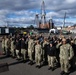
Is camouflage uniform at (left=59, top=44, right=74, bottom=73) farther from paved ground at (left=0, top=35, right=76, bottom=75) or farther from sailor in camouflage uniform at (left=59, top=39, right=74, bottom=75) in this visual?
paved ground at (left=0, top=35, right=76, bottom=75)

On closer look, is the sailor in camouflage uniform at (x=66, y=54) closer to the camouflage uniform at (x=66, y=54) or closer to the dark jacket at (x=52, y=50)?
the camouflage uniform at (x=66, y=54)

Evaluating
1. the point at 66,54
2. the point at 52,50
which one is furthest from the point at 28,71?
the point at 66,54

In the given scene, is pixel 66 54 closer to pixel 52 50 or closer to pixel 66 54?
pixel 66 54

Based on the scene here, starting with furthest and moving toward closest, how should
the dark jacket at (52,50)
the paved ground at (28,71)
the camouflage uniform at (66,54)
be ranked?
the dark jacket at (52,50) → the paved ground at (28,71) → the camouflage uniform at (66,54)

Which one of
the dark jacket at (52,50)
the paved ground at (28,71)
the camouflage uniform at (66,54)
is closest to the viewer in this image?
the camouflage uniform at (66,54)

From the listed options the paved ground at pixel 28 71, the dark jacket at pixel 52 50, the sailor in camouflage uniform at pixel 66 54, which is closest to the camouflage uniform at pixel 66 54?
the sailor in camouflage uniform at pixel 66 54

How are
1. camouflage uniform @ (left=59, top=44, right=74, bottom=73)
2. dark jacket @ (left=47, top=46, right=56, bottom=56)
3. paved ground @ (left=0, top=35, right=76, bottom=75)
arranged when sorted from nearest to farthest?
camouflage uniform @ (left=59, top=44, right=74, bottom=73), paved ground @ (left=0, top=35, right=76, bottom=75), dark jacket @ (left=47, top=46, right=56, bottom=56)

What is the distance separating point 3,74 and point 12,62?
3219 millimetres

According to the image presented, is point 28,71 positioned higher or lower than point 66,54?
lower

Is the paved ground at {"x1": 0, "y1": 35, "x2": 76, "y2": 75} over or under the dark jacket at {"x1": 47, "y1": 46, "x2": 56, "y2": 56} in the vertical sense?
under

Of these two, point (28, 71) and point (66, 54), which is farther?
point (28, 71)

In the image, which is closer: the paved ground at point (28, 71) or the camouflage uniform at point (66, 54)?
the camouflage uniform at point (66, 54)

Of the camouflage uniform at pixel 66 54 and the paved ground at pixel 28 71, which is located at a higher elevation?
the camouflage uniform at pixel 66 54

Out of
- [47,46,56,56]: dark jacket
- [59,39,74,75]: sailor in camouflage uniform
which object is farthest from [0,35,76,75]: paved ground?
[47,46,56,56]: dark jacket
